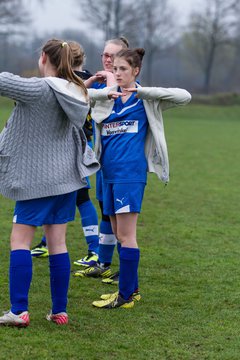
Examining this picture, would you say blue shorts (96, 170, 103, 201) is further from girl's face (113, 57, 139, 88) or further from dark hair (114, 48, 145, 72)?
dark hair (114, 48, 145, 72)

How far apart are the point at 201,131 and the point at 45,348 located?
21981 mm

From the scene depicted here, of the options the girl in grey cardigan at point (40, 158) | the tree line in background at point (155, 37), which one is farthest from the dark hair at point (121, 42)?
the tree line in background at point (155, 37)

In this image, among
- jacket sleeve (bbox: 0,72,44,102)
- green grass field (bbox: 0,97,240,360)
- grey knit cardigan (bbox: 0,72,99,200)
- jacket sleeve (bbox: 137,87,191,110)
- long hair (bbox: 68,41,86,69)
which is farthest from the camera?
long hair (bbox: 68,41,86,69)

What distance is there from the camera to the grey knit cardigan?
417 centimetres

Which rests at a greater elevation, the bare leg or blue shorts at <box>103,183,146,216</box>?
blue shorts at <box>103,183,146,216</box>

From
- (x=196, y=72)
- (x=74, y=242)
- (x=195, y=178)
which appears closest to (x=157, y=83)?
(x=196, y=72)

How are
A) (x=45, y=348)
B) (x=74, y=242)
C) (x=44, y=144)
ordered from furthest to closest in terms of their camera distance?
(x=74, y=242) → (x=44, y=144) → (x=45, y=348)

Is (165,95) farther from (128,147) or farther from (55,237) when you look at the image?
(55,237)

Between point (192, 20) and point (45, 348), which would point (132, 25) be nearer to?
point (192, 20)

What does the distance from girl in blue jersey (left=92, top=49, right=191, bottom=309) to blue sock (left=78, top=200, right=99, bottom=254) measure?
1.24 metres

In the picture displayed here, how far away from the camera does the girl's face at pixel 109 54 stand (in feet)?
17.9

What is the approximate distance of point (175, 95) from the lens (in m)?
4.76

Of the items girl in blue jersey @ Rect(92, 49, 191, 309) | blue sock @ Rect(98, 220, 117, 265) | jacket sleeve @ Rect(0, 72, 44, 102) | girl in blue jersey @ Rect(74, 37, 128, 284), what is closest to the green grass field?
girl in blue jersey @ Rect(74, 37, 128, 284)

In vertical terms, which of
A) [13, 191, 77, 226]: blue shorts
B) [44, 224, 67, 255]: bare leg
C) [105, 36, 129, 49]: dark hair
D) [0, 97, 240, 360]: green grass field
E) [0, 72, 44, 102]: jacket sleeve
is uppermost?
[105, 36, 129, 49]: dark hair
